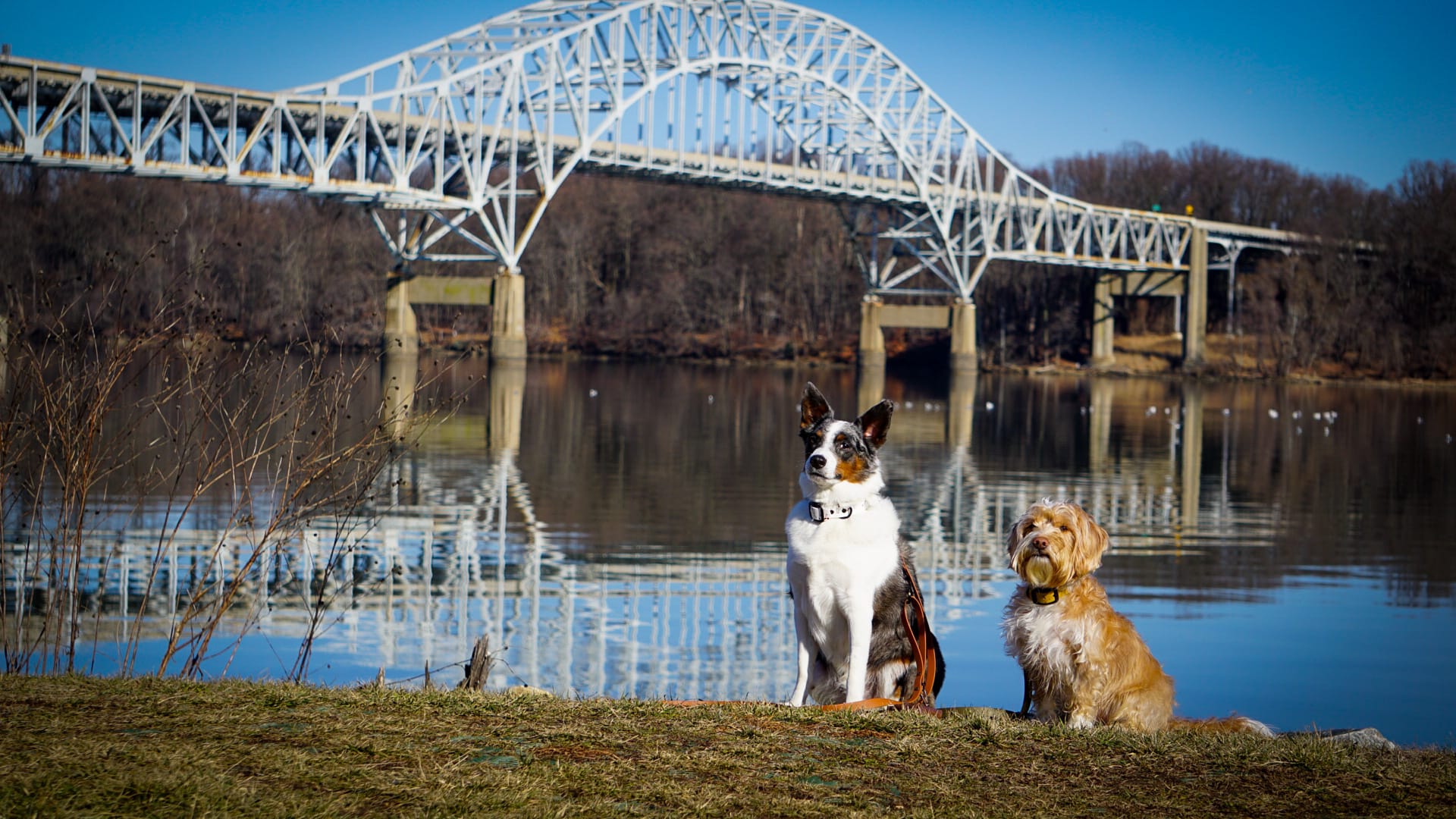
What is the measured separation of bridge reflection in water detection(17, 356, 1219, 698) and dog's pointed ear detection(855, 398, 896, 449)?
2722mm

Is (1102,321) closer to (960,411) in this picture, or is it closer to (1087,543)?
(960,411)

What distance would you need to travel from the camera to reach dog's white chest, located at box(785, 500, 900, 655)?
6062 millimetres

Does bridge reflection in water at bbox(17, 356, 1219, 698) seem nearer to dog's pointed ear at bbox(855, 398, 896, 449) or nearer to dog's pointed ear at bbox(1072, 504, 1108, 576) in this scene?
dog's pointed ear at bbox(855, 398, 896, 449)

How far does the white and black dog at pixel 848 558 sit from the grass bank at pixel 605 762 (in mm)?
409

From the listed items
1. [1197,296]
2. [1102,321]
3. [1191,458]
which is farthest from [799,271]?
[1191,458]

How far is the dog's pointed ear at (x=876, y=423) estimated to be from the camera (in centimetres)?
603

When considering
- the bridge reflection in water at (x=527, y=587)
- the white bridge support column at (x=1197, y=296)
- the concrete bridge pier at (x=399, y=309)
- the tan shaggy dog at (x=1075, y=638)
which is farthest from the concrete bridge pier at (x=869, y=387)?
the tan shaggy dog at (x=1075, y=638)

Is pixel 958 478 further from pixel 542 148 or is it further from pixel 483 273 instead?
pixel 483 273

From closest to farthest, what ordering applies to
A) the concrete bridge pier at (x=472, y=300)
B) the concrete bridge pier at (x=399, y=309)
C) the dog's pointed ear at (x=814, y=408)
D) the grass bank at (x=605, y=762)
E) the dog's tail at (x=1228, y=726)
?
the grass bank at (x=605, y=762), the dog's tail at (x=1228, y=726), the dog's pointed ear at (x=814, y=408), the concrete bridge pier at (x=472, y=300), the concrete bridge pier at (x=399, y=309)

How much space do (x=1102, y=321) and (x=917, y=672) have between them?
86149 mm

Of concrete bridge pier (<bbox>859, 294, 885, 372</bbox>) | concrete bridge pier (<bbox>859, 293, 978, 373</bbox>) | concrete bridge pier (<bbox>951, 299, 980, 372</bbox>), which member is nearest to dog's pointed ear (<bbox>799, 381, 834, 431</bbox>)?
concrete bridge pier (<bbox>859, 293, 978, 373</bbox>)

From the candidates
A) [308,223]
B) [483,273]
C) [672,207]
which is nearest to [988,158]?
[672,207]

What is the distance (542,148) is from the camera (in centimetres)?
6531

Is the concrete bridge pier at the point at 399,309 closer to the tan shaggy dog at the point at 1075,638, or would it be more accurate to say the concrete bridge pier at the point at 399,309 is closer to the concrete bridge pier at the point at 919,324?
the concrete bridge pier at the point at 919,324
